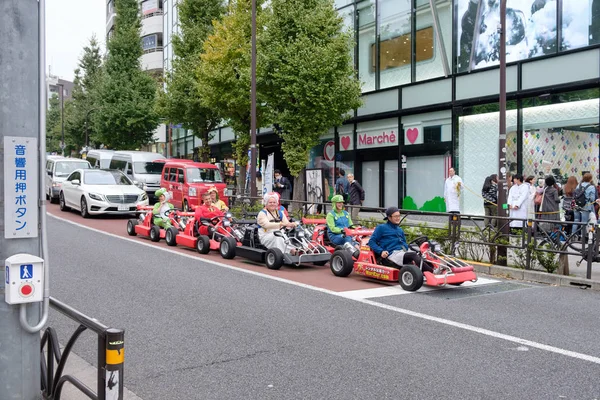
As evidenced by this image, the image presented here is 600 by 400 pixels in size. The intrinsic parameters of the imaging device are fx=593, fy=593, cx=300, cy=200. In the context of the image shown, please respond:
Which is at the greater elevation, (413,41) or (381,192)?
(413,41)

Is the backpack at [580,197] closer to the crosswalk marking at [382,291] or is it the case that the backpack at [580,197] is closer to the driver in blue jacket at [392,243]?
the crosswalk marking at [382,291]

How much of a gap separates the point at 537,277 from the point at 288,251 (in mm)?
4442

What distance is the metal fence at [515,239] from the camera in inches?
408


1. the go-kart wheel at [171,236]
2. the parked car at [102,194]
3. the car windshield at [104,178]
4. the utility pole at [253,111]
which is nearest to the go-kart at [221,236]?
the go-kart wheel at [171,236]

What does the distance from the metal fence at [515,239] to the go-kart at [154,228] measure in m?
5.40

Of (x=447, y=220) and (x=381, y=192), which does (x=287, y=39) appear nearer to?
(x=381, y=192)

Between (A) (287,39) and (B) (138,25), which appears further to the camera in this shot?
(B) (138,25)

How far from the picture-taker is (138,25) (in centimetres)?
4434

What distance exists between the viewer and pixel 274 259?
10852 mm

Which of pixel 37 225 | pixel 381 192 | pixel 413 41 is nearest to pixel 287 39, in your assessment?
pixel 413 41

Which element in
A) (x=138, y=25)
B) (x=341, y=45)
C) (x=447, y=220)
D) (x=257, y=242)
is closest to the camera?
(x=257, y=242)

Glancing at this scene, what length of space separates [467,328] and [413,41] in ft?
55.9

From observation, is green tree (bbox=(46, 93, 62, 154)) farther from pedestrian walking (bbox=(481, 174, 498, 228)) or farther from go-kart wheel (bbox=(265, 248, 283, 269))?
go-kart wheel (bbox=(265, 248, 283, 269))

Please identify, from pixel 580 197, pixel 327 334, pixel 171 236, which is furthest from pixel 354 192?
pixel 327 334
